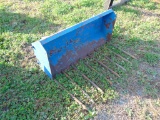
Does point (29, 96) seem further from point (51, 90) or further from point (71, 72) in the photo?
point (71, 72)

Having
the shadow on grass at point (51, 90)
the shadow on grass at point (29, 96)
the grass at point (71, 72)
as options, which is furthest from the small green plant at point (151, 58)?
the shadow on grass at point (29, 96)

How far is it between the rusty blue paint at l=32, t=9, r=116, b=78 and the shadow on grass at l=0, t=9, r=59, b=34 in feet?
3.44

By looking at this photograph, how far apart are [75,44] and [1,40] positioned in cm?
158

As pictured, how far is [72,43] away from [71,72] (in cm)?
50

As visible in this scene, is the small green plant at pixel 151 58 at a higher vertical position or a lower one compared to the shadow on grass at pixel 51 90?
higher

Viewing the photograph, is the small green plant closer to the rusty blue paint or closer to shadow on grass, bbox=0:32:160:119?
shadow on grass, bbox=0:32:160:119

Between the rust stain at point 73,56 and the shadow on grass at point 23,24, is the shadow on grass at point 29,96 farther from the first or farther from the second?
the shadow on grass at point 23,24

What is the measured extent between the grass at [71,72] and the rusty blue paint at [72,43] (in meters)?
0.17

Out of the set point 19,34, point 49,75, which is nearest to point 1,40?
point 19,34

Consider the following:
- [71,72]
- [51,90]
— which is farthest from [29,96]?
[71,72]

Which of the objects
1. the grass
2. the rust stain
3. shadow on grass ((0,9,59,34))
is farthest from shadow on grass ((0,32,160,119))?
shadow on grass ((0,9,59,34))

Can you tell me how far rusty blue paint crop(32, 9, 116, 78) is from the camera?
248 cm

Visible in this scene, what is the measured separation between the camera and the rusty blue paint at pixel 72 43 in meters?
2.48

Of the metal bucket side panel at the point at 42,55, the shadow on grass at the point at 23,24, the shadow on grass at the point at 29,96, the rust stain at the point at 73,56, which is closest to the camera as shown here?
the metal bucket side panel at the point at 42,55
